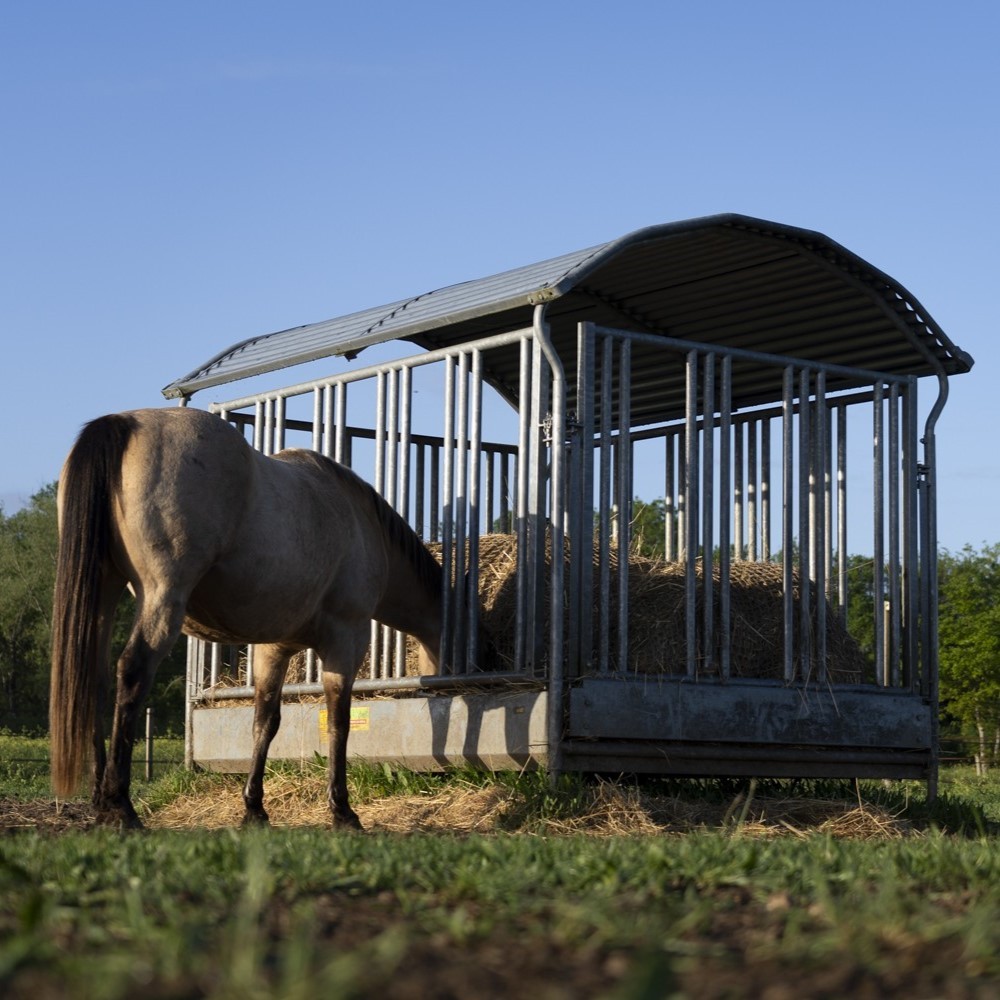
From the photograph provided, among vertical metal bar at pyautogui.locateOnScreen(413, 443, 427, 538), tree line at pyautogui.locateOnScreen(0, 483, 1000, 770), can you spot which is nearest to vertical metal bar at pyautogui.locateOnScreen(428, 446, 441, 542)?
vertical metal bar at pyautogui.locateOnScreen(413, 443, 427, 538)

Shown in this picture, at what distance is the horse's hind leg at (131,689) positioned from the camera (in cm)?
678

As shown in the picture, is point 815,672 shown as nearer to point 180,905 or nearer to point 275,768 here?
point 275,768

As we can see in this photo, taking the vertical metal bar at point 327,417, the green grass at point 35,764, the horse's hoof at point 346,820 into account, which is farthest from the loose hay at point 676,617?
the green grass at point 35,764

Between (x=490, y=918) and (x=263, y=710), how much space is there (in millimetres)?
5721

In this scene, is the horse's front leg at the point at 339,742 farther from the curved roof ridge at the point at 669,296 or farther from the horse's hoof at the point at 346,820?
the curved roof ridge at the point at 669,296

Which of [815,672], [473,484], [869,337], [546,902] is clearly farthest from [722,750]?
[546,902]

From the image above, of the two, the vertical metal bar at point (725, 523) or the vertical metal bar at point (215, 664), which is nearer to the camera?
the vertical metal bar at point (725, 523)

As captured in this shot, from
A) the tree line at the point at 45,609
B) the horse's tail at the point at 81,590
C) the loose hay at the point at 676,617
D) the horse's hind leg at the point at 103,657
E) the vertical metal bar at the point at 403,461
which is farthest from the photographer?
the tree line at the point at 45,609

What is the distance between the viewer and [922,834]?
8.00m

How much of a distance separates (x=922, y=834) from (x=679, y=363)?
4304 mm

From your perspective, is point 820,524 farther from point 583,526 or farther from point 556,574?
point 556,574

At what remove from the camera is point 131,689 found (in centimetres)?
685

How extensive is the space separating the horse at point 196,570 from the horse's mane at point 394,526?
22 mm

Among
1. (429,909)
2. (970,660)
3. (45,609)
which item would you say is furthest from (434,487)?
(45,609)
